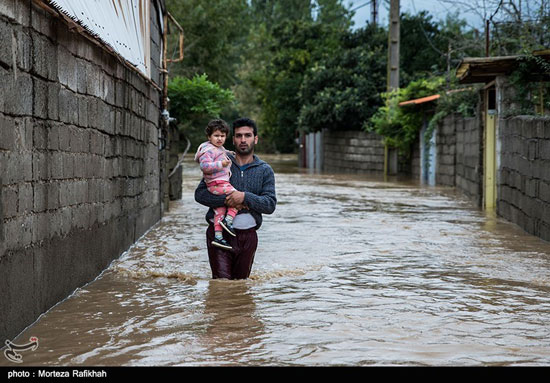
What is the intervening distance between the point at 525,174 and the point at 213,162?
22.8 ft

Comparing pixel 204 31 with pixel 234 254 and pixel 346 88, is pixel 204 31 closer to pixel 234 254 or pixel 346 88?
pixel 346 88

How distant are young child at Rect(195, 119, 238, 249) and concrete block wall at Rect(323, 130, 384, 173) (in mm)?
24359

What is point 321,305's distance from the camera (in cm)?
641

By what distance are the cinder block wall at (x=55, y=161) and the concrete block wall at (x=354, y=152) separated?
22.0 metres

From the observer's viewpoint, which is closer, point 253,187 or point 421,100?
point 253,187

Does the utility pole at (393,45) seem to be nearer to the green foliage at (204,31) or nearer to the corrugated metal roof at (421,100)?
the corrugated metal roof at (421,100)

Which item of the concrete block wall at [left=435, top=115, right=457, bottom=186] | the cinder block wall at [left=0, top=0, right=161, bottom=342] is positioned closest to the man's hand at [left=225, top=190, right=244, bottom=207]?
the cinder block wall at [left=0, top=0, right=161, bottom=342]

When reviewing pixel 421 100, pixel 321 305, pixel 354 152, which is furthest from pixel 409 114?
pixel 321 305

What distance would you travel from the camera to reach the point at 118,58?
866 centimetres

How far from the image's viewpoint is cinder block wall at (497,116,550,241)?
35.8 ft

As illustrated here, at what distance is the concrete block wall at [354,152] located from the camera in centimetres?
3118

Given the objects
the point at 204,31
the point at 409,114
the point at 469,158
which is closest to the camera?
the point at 469,158

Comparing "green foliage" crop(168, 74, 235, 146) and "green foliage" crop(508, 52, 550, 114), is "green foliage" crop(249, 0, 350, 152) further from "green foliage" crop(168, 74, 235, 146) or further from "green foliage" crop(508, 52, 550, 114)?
"green foliage" crop(508, 52, 550, 114)
